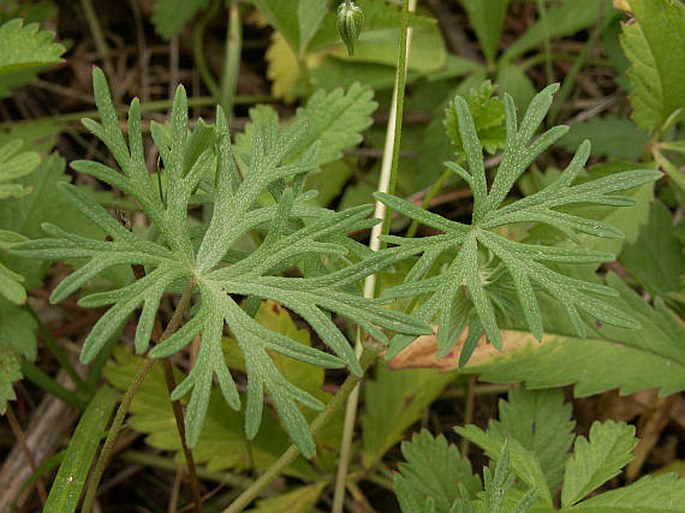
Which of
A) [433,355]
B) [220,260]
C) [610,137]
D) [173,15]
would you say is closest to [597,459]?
[433,355]

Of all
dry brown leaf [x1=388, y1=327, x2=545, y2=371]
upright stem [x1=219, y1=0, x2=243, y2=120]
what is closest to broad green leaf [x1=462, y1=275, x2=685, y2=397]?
dry brown leaf [x1=388, y1=327, x2=545, y2=371]

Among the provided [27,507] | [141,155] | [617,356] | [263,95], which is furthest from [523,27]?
[27,507]

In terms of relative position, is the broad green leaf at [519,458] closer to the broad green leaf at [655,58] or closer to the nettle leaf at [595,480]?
the nettle leaf at [595,480]

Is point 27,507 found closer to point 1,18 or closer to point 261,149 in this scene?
point 261,149

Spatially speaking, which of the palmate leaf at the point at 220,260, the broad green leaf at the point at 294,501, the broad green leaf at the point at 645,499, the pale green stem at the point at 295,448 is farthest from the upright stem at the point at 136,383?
the broad green leaf at the point at 645,499

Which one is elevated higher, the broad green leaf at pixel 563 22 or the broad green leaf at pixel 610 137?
the broad green leaf at pixel 563 22
